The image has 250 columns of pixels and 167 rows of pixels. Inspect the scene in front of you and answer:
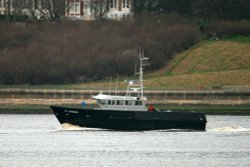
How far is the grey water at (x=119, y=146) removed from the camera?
103688mm

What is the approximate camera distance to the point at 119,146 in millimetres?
114188

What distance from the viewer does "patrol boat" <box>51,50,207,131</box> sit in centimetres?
12375

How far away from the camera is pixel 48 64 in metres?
180

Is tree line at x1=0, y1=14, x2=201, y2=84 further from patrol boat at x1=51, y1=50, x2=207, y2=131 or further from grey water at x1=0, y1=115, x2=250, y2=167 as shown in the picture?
patrol boat at x1=51, y1=50, x2=207, y2=131

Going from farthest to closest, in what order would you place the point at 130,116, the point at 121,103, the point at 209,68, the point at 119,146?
1. the point at 209,68
2. the point at 121,103
3. the point at 130,116
4. the point at 119,146

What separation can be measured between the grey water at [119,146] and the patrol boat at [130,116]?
721 millimetres

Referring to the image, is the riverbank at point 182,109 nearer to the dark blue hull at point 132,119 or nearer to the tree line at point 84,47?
the tree line at point 84,47

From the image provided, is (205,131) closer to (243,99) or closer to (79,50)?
(243,99)

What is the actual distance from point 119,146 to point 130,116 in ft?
31.9

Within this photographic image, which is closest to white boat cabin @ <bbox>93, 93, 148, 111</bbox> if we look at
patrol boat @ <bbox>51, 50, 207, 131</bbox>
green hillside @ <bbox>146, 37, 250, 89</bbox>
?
patrol boat @ <bbox>51, 50, 207, 131</bbox>

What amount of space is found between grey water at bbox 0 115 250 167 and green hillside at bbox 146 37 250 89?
3201 cm

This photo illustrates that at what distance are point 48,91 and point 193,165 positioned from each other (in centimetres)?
6157

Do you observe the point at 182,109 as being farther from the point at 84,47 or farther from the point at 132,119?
the point at 84,47

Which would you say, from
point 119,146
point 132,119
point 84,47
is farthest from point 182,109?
point 119,146
